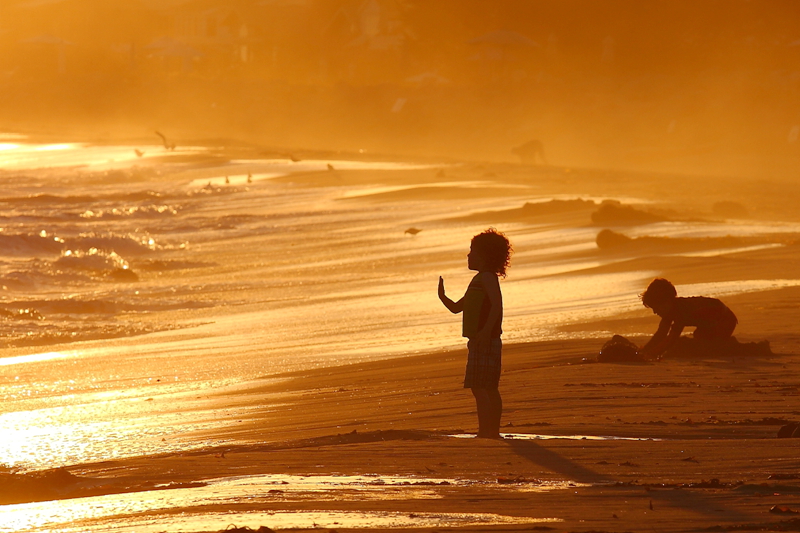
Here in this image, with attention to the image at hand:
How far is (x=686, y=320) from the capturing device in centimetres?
842

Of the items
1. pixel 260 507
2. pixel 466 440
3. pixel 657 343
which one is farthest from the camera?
pixel 657 343

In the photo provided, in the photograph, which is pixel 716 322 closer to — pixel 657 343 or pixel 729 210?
pixel 657 343

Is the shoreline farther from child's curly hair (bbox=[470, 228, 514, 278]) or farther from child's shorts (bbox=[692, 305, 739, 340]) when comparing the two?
child's curly hair (bbox=[470, 228, 514, 278])

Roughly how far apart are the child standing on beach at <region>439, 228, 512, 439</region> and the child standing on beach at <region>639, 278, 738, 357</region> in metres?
2.32

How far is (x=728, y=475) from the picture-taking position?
16.4ft

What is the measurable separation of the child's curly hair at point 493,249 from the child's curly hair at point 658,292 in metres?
2.19

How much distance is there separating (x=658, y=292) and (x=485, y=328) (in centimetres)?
246

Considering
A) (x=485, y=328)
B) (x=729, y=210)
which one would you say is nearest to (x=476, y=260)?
(x=485, y=328)

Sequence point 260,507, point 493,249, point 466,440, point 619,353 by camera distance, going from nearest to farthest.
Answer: point 260,507 < point 466,440 < point 493,249 < point 619,353

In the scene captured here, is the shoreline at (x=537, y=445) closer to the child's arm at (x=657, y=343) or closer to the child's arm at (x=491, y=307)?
the child's arm at (x=657, y=343)

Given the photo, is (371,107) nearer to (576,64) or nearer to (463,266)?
(576,64)

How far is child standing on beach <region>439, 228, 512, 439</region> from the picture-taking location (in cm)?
609

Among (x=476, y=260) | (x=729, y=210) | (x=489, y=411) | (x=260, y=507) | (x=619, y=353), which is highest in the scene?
(x=729, y=210)

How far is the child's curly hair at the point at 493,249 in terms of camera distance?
242 inches
